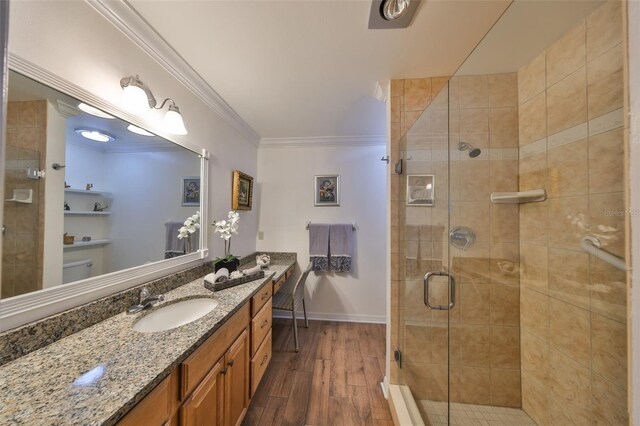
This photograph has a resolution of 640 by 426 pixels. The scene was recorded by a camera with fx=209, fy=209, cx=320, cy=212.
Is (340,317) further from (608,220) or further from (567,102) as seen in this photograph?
(567,102)

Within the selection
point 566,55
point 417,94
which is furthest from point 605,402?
point 417,94

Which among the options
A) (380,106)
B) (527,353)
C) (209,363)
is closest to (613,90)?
(380,106)

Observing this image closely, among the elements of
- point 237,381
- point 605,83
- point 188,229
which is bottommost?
point 237,381

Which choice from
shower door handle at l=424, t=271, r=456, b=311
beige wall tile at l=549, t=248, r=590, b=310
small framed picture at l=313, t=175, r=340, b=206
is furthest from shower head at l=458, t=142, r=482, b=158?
small framed picture at l=313, t=175, r=340, b=206

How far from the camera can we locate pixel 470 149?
4.54 ft

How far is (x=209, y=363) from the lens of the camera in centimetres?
94

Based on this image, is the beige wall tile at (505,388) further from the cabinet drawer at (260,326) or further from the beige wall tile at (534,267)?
the cabinet drawer at (260,326)

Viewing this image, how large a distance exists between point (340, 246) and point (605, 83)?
6.91 ft

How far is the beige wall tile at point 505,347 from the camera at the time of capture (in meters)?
1.35

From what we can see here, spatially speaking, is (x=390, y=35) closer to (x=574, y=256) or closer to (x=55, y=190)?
(x=574, y=256)

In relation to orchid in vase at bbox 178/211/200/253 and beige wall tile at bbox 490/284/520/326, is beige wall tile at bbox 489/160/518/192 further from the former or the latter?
orchid in vase at bbox 178/211/200/253

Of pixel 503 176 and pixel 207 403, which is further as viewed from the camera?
pixel 503 176

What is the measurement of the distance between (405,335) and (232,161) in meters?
2.12

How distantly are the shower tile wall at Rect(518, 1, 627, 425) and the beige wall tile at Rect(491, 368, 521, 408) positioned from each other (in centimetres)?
4
